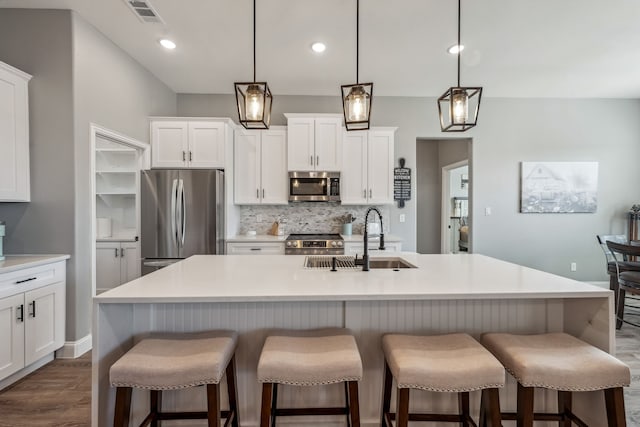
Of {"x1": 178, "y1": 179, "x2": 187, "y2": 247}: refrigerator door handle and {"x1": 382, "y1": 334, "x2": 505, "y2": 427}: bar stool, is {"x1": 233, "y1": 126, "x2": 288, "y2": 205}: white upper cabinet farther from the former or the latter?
{"x1": 382, "y1": 334, "x2": 505, "y2": 427}: bar stool

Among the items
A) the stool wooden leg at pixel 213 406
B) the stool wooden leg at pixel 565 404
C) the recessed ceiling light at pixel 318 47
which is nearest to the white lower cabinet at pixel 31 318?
the stool wooden leg at pixel 213 406

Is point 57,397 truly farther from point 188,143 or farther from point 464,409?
point 188,143

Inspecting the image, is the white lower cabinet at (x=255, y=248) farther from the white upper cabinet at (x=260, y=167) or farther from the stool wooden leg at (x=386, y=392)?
the stool wooden leg at (x=386, y=392)

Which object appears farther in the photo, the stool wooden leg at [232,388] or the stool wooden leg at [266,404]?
the stool wooden leg at [232,388]

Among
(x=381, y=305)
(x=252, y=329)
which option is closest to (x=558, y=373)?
(x=381, y=305)

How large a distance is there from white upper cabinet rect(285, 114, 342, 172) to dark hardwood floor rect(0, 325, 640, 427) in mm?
2969

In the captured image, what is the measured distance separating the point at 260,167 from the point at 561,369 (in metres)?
3.73

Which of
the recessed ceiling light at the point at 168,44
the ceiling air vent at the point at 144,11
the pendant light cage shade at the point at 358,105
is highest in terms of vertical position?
the recessed ceiling light at the point at 168,44

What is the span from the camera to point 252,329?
5.71 ft

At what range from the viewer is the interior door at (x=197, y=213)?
3.66m

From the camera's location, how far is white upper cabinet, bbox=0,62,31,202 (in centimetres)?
242

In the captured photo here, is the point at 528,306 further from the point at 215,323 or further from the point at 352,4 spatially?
the point at 352,4

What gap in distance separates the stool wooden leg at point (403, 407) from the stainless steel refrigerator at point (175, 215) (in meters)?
2.86

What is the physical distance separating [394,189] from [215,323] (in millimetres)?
3480
